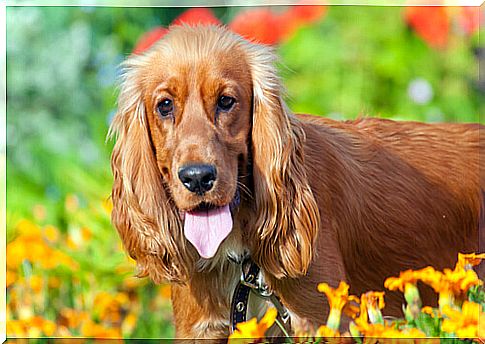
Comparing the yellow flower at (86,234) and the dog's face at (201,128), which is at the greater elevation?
the dog's face at (201,128)

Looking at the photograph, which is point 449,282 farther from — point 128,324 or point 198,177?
point 128,324

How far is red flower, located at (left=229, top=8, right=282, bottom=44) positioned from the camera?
146 inches

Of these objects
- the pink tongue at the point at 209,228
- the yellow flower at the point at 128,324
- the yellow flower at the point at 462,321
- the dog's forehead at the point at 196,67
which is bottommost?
the yellow flower at the point at 128,324

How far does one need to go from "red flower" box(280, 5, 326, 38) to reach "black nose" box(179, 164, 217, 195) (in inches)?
47.9

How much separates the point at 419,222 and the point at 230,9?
1.17m

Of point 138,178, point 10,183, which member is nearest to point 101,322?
point 10,183

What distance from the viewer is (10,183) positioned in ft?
13.6

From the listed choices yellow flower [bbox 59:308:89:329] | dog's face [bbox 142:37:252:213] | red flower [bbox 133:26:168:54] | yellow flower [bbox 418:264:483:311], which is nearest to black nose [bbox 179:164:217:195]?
dog's face [bbox 142:37:252:213]

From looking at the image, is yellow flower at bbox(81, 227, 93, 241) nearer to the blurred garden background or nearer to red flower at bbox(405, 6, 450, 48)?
the blurred garden background

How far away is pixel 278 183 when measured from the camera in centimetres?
300

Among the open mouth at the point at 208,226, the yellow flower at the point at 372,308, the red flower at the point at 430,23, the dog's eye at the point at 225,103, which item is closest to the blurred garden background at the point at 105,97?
the red flower at the point at 430,23

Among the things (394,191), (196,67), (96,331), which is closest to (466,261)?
(394,191)

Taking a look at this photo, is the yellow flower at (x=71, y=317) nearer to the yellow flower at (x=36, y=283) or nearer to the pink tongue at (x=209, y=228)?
the yellow flower at (x=36, y=283)

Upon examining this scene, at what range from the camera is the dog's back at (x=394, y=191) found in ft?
10.7
